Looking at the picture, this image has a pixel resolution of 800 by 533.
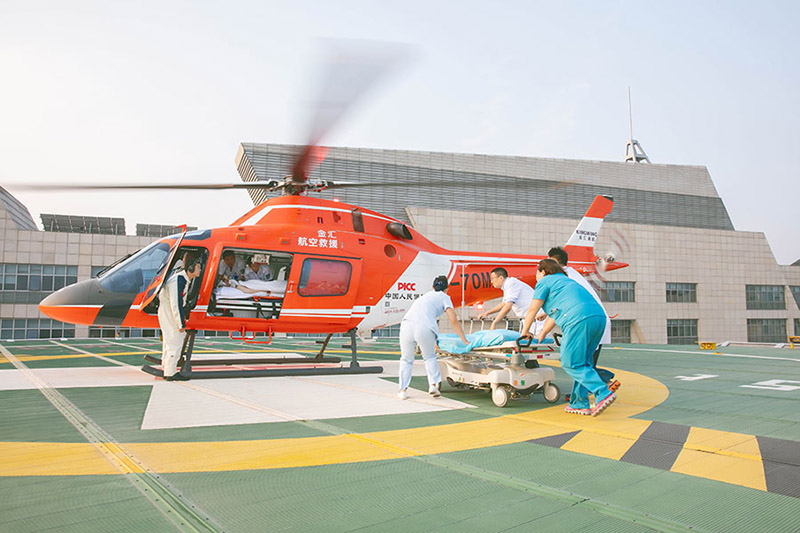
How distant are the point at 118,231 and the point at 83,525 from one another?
42.8 m

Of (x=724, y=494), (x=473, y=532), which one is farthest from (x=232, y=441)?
(x=724, y=494)

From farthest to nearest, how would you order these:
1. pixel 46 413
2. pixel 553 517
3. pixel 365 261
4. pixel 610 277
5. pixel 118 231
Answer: pixel 610 277 → pixel 118 231 → pixel 365 261 → pixel 46 413 → pixel 553 517

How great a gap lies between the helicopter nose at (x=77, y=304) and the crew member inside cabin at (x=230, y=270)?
7.28ft

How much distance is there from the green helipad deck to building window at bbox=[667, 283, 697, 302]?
51.7 meters

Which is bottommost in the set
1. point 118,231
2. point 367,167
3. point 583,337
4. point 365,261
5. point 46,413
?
point 46,413

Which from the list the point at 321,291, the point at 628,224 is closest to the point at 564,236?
the point at 628,224

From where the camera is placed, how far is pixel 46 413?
5.75 m

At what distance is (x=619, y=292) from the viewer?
5103 centimetres

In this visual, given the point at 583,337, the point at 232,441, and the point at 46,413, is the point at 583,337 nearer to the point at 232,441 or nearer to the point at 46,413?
the point at 232,441

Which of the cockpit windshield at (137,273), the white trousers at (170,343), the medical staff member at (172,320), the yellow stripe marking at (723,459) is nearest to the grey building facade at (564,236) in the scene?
the cockpit windshield at (137,273)

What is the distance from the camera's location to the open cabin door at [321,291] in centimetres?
995

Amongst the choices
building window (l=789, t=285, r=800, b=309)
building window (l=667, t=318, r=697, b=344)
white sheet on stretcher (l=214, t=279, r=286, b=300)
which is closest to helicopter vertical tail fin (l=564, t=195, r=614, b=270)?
white sheet on stretcher (l=214, t=279, r=286, b=300)

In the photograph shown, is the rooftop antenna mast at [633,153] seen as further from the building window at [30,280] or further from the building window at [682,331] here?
the building window at [30,280]

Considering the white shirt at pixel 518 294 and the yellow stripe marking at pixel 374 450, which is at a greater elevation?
the white shirt at pixel 518 294
